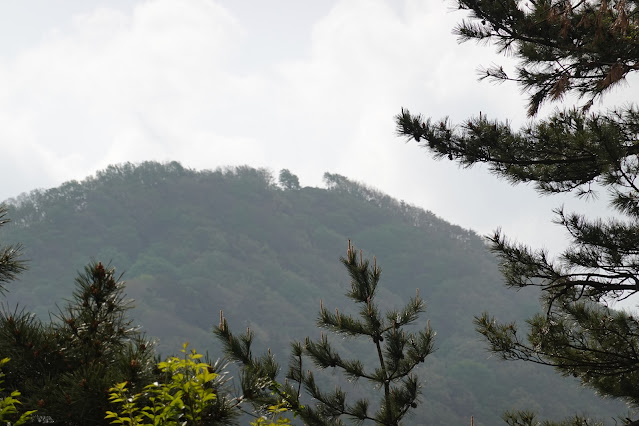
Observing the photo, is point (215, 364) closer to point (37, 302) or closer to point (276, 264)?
point (37, 302)

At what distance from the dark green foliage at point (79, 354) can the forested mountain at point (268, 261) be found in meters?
70.3

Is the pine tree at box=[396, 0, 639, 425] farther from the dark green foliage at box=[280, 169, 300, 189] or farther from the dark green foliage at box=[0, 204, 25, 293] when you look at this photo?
the dark green foliage at box=[280, 169, 300, 189]

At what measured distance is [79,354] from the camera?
2.99m

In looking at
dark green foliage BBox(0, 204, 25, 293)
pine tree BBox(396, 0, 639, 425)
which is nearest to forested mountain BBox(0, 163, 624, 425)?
pine tree BBox(396, 0, 639, 425)

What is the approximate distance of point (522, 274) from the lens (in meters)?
6.81

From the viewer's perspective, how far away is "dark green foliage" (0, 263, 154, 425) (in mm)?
2615

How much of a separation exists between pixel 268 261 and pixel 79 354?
104 metres

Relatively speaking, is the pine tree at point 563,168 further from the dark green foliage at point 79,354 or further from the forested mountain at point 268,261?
the forested mountain at point 268,261

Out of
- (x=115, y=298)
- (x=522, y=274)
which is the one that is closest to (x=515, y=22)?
(x=522, y=274)

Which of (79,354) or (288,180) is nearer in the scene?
(79,354)

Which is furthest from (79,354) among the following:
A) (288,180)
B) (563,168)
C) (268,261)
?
(288,180)

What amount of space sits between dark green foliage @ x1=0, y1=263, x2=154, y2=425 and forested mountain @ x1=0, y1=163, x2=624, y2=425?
70.3 m

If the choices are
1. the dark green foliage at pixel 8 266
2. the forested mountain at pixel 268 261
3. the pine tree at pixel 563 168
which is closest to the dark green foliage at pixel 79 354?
the dark green foliage at pixel 8 266

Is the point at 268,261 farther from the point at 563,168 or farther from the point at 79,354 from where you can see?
the point at 79,354
